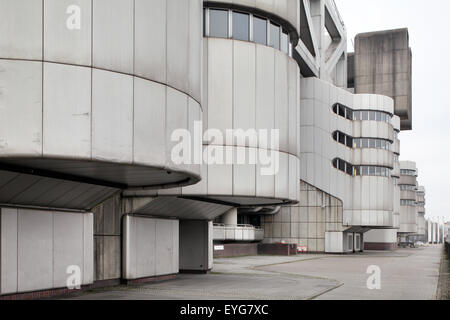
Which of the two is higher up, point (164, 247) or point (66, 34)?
point (66, 34)

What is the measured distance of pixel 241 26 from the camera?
87.6ft

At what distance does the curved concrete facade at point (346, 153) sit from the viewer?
63.7 m

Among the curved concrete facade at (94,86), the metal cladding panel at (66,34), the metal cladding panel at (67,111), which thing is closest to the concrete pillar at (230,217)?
the curved concrete facade at (94,86)

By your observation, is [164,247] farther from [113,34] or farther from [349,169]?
[349,169]

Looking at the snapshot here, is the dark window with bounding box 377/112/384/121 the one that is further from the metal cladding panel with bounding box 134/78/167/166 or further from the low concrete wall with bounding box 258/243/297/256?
the metal cladding panel with bounding box 134/78/167/166

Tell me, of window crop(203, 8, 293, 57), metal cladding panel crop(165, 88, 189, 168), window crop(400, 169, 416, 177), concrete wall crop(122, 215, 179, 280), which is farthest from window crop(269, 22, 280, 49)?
window crop(400, 169, 416, 177)

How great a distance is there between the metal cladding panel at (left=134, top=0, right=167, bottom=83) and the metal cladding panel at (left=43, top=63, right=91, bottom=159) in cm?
181

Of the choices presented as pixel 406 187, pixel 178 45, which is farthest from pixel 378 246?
pixel 178 45

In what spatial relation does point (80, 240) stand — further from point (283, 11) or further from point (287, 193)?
point (283, 11)

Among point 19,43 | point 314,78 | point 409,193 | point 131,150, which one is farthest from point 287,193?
point 409,193

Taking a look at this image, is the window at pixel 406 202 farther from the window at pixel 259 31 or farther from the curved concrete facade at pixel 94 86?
the curved concrete facade at pixel 94 86

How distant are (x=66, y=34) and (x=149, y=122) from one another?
3.07m

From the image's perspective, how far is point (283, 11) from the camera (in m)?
27.9
